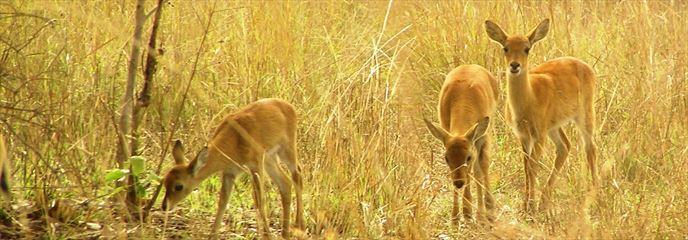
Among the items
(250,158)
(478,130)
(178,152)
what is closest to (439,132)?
(478,130)

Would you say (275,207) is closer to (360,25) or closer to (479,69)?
(479,69)

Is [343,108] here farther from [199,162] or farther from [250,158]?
[199,162]

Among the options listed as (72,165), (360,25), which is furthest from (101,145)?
(360,25)

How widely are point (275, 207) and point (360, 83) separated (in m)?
0.90

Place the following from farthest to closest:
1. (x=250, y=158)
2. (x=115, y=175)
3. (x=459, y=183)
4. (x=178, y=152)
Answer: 1. (x=459, y=183)
2. (x=250, y=158)
3. (x=178, y=152)
4. (x=115, y=175)

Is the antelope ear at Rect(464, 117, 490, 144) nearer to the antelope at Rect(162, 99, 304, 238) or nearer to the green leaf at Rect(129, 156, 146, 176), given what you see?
the antelope at Rect(162, 99, 304, 238)

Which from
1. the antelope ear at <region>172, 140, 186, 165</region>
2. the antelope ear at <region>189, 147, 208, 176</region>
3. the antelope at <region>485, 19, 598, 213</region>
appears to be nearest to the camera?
the antelope ear at <region>189, 147, 208, 176</region>

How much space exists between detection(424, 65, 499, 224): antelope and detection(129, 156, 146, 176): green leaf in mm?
1631

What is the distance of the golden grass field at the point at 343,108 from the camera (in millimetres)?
6188

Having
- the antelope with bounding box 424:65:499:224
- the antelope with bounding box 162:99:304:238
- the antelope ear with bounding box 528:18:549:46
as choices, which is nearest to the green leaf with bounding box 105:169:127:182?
the antelope with bounding box 162:99:304:238

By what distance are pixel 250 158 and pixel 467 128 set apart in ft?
4.98

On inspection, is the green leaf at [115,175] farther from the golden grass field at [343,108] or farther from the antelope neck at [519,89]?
the antelope neck at [519,89]

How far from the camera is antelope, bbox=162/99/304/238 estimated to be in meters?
6.16

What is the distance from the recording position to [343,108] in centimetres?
742
